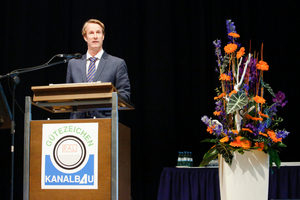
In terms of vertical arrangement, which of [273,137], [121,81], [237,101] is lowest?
[273,137]

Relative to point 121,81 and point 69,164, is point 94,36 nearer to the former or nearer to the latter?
point 121,81

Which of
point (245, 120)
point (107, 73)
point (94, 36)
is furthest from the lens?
point (94, 36)

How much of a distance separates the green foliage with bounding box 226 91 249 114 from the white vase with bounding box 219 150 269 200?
0.83ft

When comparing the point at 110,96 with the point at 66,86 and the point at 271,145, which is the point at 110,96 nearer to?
the point at 66,86

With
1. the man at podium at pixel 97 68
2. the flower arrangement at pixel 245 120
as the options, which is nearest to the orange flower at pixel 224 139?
the flower arrangement at pixel 245 120

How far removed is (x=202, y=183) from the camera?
3.16 metres

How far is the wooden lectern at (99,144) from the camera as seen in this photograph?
1854 mm

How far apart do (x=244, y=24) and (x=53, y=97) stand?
288cm

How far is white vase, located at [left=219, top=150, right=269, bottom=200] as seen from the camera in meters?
1.85

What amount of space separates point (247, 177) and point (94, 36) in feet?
5.46

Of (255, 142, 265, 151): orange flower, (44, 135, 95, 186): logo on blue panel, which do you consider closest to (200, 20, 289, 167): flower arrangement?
(255, 142, 265, 151): orange flower

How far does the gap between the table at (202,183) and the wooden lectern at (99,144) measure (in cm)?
113

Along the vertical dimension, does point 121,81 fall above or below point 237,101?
above

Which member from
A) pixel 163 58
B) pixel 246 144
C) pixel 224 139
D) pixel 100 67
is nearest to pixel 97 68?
pixel 100 67
